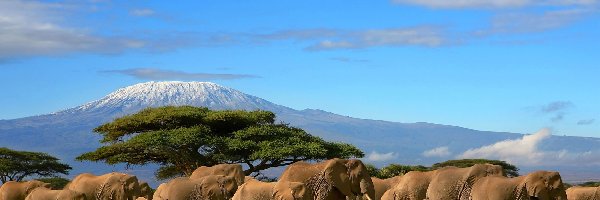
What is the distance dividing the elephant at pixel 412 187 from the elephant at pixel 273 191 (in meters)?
6.57

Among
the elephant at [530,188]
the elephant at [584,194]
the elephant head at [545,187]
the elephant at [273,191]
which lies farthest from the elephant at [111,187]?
the elephant at [584,194]

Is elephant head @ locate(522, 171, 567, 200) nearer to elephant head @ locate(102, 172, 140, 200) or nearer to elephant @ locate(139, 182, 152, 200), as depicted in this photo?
elephant head @ locate(102, 172, 140, 200)

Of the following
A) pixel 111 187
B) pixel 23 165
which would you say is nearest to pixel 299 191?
pixel 111 187

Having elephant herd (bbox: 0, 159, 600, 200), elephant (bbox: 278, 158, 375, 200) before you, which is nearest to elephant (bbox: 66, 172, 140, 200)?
elephant herd (bbox: 0, 159, 600, 200)

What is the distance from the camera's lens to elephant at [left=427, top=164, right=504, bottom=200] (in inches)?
1113

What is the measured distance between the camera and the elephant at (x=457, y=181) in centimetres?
2827

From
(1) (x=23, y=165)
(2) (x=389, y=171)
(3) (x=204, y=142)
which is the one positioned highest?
(3) (x=204, y=142)

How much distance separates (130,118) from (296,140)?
8.30m

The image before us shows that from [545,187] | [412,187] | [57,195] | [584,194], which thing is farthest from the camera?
[584,194]

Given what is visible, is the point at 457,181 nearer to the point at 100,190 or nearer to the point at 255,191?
the point at 255,191

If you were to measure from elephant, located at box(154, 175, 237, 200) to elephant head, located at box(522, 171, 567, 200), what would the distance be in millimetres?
7029

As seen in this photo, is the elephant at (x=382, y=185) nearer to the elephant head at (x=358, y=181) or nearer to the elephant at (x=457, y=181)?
the elephant at (x=457, y=181)

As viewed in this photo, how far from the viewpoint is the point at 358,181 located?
94.5 feet

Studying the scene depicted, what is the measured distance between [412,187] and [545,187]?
6.25 meters
